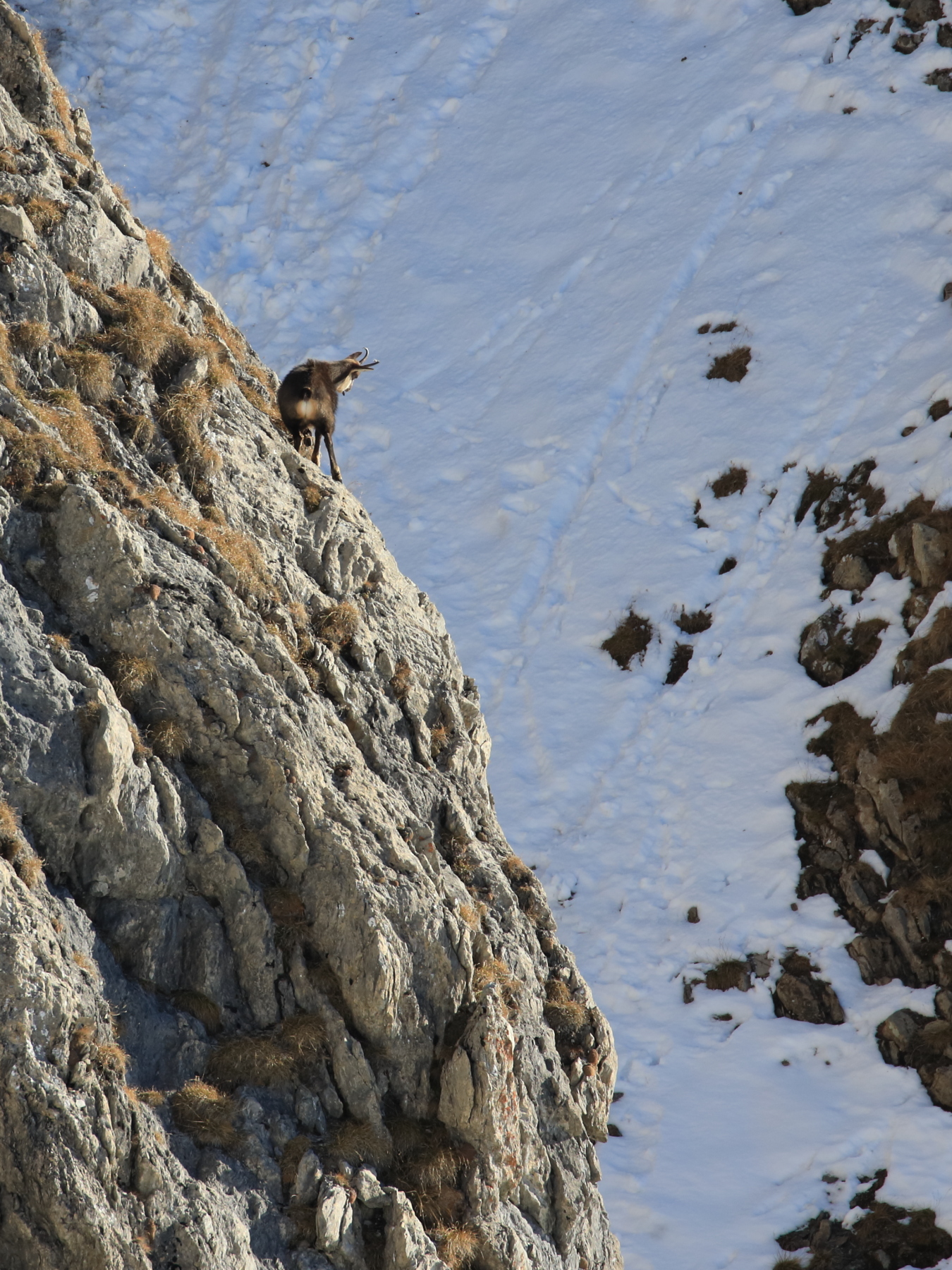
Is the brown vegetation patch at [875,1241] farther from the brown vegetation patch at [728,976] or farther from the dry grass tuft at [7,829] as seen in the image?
the dry grass tuft at [7,829]

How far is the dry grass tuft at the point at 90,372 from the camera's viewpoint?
13.5m

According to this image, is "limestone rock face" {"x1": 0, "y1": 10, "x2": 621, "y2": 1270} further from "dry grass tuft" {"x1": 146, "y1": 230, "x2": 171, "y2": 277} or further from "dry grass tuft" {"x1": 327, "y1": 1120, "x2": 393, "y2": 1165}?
"dry grass tuft" {"x1": 146, "y1": 230, "x2": 171, "y2": 277}

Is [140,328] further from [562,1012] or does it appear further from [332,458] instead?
[562,1012]

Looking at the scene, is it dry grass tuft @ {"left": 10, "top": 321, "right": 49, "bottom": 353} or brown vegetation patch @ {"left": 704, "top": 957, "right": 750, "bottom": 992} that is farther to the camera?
brown vegetation patch @ {"left": 704, "top": 957, "right": 750, "bottom": 992}

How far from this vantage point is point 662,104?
40.5m

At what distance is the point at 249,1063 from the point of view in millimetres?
10594

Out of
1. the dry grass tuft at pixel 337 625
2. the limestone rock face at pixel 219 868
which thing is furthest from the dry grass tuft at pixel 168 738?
the dry grass tuft at pixel 337 625

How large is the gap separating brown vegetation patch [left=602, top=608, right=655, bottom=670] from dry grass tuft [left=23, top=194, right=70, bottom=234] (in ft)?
57.9

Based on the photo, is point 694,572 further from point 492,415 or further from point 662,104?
point 662,104

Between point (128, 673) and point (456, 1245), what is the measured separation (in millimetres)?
5756

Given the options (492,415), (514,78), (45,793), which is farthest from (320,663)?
(514,78)

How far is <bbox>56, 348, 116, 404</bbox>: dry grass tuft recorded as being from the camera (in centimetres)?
1351

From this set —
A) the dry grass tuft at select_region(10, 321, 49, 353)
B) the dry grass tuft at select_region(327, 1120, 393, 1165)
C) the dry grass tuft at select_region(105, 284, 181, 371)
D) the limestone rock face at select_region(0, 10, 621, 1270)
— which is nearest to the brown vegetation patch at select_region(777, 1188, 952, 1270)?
the limestone rock face at select_region(0, 10, 621, 1270)

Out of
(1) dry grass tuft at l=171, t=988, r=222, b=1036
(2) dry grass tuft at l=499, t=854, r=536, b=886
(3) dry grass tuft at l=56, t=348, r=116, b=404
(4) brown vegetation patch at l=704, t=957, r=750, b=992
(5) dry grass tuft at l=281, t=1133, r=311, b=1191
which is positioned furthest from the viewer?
(4) brown vegetation patch at l=704, t=957, r=750, b=992
